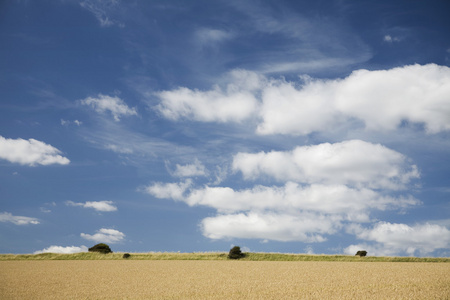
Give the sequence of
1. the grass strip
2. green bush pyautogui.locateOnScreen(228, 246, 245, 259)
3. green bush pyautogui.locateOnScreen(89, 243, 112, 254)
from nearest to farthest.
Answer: green bush pyautogui.locateOnScreen(228, 246, 245, 259), the grass strip, green bush pyautogui.locateOnScreen(89, 243, 112, 254)

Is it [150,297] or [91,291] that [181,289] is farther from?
[91,291]

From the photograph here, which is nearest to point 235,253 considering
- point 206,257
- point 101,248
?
point 206,257

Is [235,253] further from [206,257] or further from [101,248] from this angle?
[101,248]

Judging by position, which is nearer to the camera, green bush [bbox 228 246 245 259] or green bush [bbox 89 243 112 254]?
green bush [bbox 228 246 245 259]

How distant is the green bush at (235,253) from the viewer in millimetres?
60234

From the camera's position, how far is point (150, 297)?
22.6m

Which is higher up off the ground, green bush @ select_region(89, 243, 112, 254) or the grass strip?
green bush @ select_region(89, 243, 112, 254)

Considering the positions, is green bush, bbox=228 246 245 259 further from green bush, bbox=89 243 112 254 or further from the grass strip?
green bush, bbox=89 243 112 254

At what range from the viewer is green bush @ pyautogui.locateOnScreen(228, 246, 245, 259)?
60.2 metres

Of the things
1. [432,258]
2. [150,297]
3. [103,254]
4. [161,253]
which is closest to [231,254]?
[161,253]

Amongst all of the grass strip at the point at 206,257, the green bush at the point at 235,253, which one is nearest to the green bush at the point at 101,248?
the grass strip at the point at 206,257

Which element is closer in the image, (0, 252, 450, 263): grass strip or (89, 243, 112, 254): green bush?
(0, 252, 450, 263): grass strip

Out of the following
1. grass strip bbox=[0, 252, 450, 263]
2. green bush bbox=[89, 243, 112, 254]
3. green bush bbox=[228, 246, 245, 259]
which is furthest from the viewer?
green bush bbox=[89, 243, 112, 254]

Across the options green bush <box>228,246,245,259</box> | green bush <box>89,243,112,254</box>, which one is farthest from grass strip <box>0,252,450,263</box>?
green bush <box>89,243,112,254</box>
